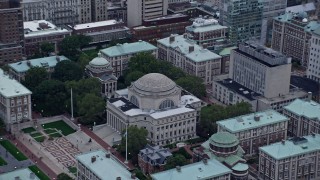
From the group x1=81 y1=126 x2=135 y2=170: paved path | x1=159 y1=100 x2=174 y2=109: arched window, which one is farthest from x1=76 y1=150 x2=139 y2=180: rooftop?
x1=159 y1=100 x2=174 y2=109: arched window

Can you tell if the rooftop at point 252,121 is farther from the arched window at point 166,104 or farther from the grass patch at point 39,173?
the grass patch at point 39,173

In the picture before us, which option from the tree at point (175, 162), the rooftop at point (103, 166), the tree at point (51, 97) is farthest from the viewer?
the tree at point (51, 97)

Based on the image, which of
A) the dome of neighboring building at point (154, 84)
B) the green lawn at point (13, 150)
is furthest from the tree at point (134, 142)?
the green lawn at point (13, 150)

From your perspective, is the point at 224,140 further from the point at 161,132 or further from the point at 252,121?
the point at 161,132

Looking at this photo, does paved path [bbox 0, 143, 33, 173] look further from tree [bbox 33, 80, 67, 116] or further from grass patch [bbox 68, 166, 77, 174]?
tree [bbox 33, 80, 67, 116]

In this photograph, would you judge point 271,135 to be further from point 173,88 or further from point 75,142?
point 75,142

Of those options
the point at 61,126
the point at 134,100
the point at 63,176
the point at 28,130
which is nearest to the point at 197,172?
the point at 63,176

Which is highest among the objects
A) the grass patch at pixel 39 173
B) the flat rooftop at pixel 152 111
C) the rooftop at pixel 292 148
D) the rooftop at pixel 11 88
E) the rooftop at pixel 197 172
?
the rooftop at pixel 11 88
